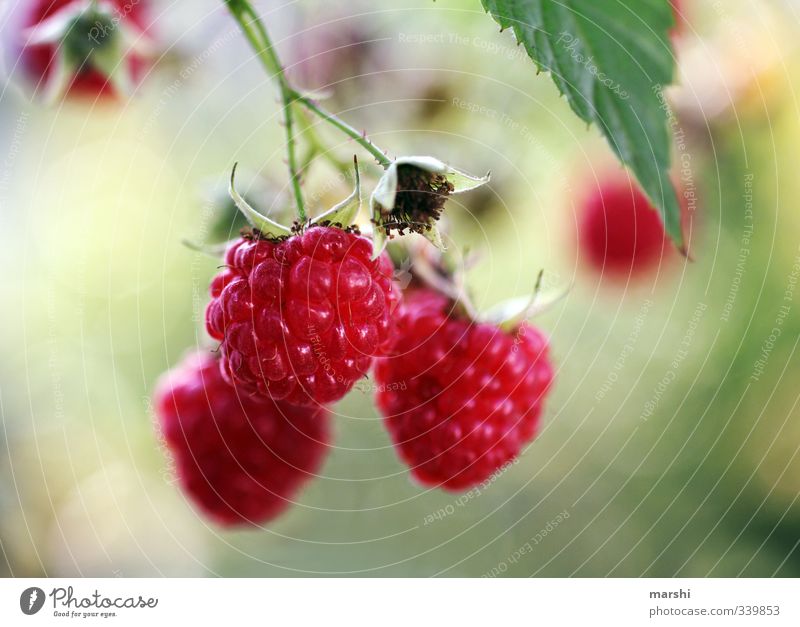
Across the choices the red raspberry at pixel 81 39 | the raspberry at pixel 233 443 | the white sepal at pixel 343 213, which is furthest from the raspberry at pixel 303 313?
the red raspberry at pixel 81 39

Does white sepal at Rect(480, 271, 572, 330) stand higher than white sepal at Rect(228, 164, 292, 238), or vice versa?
white sepal at Rect(228, 164, 292, 238)

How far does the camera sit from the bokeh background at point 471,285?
0.65 meters

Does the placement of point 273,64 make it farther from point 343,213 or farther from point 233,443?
point 233,443

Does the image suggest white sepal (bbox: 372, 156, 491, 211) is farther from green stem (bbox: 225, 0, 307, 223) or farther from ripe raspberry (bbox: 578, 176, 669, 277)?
ripe raspberry (bbox: 578, 176, 669, 277)

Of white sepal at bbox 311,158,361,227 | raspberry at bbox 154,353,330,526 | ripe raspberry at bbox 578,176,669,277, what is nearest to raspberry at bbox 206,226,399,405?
white sepal at bbox 311,158,361,227

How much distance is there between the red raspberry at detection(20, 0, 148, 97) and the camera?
0.55 metres

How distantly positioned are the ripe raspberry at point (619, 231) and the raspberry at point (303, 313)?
0.47 metres

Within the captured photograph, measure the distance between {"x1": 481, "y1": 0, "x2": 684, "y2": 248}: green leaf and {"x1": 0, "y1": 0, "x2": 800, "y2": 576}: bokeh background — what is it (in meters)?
0.13

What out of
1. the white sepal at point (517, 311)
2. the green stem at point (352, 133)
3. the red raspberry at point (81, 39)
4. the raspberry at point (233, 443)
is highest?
the red raspberry at point (81, 39)

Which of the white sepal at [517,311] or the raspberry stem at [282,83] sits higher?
the raspberry stem at [282,83]

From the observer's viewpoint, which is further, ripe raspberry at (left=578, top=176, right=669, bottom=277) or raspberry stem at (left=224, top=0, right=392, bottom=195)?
ripe raspberry at (left=578, top=176, right=669, bottom=277)

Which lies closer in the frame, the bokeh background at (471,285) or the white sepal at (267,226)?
the white sepal at (267,226)

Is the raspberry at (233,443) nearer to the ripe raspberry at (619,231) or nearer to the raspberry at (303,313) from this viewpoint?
the raspberry at (303,313)
